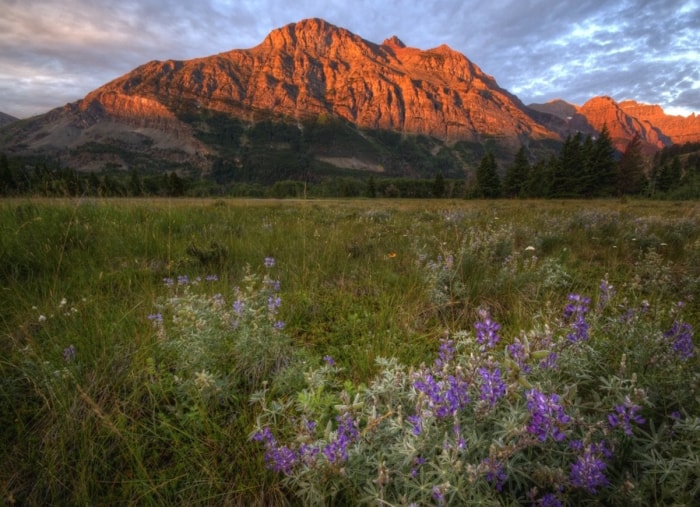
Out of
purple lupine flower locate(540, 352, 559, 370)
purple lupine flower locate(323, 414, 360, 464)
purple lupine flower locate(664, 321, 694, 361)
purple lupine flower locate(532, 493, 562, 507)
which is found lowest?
purple lupine flower locate(532, 493, 562, 507)

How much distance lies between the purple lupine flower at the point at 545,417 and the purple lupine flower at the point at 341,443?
711 mm

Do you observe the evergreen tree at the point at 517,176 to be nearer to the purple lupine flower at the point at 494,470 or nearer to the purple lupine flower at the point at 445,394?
the purple lupine flower at the point at 445,394

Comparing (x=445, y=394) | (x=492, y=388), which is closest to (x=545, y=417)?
(x=492, y=388)

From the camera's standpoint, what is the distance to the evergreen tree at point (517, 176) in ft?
165

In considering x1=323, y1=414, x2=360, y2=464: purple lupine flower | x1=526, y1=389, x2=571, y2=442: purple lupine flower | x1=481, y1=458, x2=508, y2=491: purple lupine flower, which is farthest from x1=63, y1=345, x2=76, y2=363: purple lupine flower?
x1=526, y1=389, x2=571, y2=442: purple lupine flower

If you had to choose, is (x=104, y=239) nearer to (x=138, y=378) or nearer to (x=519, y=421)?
(x=138, y=378)

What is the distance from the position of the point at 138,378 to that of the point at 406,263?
3945mm

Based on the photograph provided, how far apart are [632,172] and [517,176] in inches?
679

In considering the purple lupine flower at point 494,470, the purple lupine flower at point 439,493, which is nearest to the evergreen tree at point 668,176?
the purple lupine flower at point 494,470

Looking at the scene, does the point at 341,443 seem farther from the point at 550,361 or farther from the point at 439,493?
the point at 550,361

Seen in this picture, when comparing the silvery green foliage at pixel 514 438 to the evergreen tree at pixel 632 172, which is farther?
the evergreen tree at pixel 632 172

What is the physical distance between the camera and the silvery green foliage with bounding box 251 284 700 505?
1.15m

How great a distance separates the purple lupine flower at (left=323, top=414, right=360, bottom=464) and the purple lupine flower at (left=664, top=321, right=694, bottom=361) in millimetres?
1714

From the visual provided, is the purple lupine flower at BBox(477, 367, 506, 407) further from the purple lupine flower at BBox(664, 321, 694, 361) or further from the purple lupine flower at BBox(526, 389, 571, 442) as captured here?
the purple lupine flower at BBox(664, 321, 694, 361)
